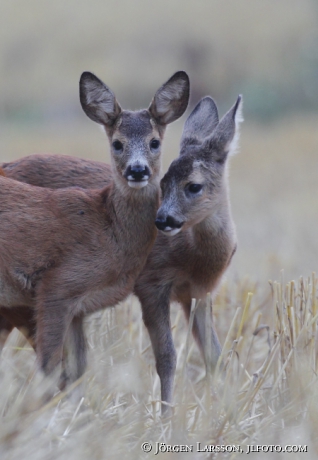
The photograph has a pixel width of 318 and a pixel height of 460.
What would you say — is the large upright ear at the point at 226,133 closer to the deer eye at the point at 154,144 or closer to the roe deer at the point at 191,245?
the roe deer at the point at 191,245

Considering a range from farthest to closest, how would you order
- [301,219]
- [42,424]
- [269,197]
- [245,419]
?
[269,197] < [301,219] < [245,419] < [42,424]

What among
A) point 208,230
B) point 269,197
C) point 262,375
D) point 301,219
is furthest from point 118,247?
point 269,197

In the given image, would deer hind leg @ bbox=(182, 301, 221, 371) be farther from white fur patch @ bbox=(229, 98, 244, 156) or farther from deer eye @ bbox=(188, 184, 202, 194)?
white fur patch @ bbox=(229, 98, 244, 156)

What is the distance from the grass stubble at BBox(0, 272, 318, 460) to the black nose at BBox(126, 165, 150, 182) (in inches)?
40.4

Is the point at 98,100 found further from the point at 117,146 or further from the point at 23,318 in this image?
the point at 23,318

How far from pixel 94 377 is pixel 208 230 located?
1340mm

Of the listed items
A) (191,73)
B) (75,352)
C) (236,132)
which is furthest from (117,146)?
(191,73)

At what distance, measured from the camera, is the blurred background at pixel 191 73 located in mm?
15992

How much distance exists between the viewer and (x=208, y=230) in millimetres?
6305

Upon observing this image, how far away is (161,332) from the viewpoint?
638 centimetres

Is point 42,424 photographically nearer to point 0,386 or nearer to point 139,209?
point 0,386

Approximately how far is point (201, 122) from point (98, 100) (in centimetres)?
85

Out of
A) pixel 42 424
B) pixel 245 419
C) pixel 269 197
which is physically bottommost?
pixel 269 197

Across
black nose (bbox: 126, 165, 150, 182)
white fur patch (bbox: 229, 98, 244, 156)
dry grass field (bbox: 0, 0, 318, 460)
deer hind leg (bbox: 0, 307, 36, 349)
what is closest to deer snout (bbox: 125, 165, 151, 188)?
black nose (bbox: 126, 165, 150, 182)
